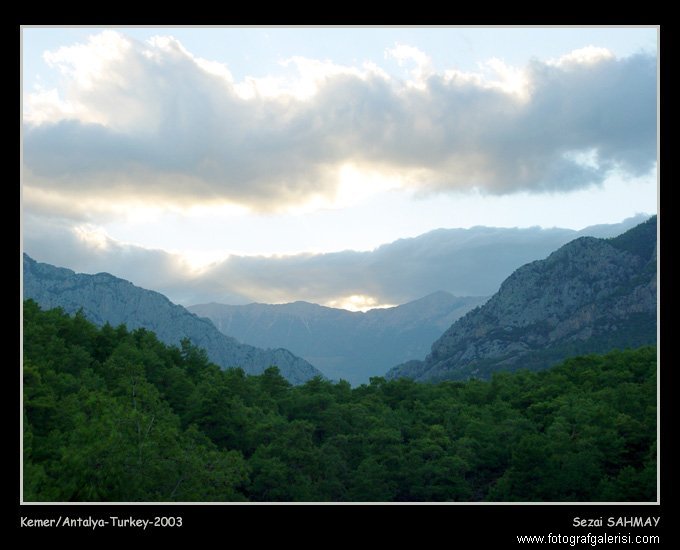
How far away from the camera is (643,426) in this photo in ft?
194

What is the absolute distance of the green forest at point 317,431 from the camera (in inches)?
1448

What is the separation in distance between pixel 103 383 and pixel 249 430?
1280cm

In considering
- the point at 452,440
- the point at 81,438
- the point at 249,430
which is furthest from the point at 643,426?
the point at 81,438

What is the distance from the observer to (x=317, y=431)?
70000 mm

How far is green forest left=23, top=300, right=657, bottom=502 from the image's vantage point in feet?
121

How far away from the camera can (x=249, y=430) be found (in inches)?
2324
